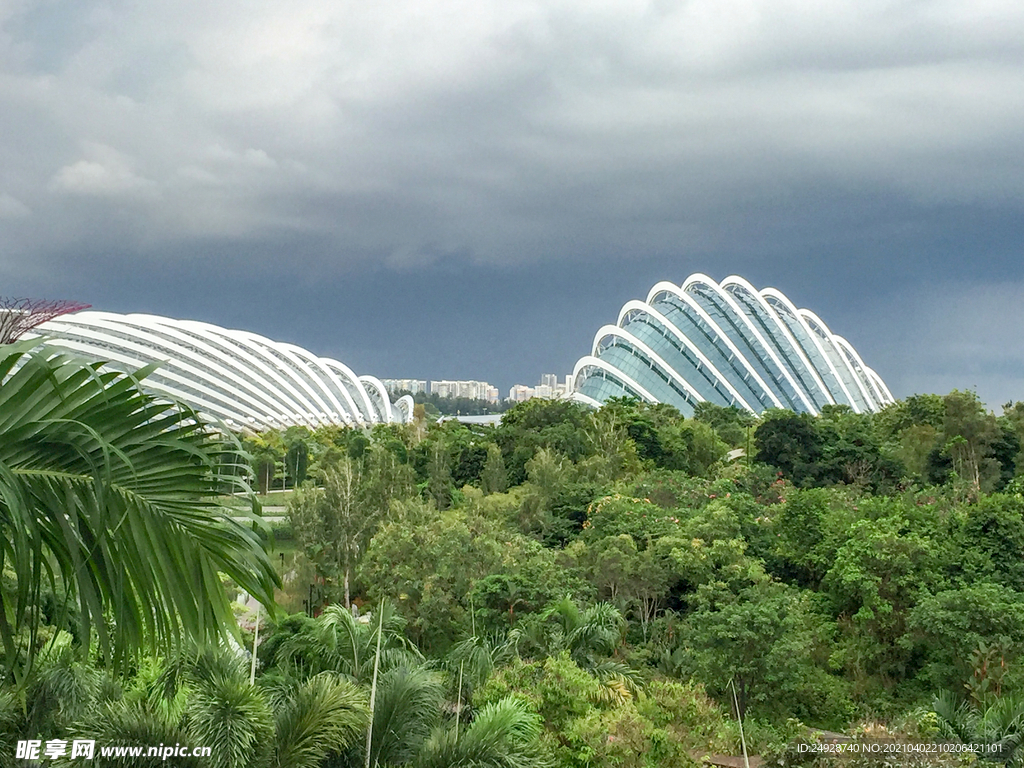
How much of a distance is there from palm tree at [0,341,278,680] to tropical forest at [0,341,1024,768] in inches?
0.4

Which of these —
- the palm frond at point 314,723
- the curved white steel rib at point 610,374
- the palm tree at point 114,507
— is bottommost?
the palm frond at point 314,723

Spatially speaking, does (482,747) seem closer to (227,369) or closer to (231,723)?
(231,723)

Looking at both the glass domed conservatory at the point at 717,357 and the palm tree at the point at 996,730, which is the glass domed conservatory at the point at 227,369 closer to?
the glass domed conservatory at the point at 717,357

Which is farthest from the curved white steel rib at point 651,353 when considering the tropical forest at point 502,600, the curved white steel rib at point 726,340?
the tropical forest at point 502,600

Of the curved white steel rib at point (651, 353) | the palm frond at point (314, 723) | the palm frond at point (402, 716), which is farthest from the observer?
the curved white steel rib at point (651, 353)

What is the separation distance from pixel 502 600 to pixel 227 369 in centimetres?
5234

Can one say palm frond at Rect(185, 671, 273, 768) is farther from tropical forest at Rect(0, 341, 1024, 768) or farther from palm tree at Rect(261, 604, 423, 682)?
palm tree at Rect(261, 604, 423, 682)

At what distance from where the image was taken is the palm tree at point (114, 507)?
119 inches

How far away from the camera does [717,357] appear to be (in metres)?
52.3

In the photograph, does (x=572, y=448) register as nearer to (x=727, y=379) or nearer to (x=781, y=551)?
(x=781, y=551)

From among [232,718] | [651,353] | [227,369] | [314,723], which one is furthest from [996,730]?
[227,369]

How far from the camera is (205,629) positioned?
3.31 meters

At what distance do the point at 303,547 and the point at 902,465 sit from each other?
1860 centimetres

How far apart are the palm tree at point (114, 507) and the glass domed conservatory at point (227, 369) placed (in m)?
55.9
